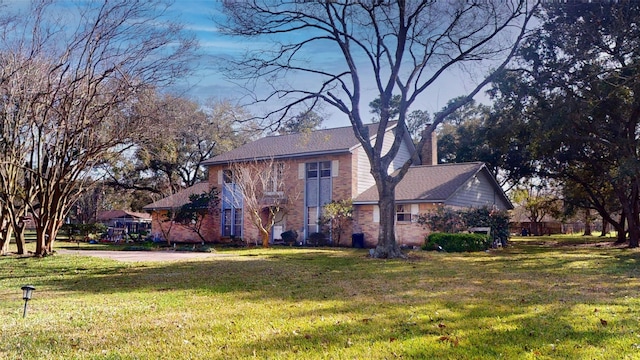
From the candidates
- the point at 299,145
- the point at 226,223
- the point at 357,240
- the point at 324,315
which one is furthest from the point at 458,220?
the point at 324,315

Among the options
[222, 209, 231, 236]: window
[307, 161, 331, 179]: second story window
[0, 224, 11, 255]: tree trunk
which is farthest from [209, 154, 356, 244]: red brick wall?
[0, 224, 11, 255]: tree trunk

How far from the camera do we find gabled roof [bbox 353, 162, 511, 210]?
24.5m

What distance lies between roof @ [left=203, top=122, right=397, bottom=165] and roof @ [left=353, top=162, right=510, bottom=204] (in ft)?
9.88

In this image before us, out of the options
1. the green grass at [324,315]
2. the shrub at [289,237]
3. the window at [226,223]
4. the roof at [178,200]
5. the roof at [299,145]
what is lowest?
the green grass at [324,315]

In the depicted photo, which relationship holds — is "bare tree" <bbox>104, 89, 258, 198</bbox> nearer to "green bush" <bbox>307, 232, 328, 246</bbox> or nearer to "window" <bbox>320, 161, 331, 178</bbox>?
"window" <bbox>320, 161, 331, 178</bbox>

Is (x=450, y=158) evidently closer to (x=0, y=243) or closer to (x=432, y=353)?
(x=0, y=243)

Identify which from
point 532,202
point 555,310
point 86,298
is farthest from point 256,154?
point 532,202

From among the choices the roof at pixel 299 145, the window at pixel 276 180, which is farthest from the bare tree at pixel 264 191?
the roof at pixel 299 145

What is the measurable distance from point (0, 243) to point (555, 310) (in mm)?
20032

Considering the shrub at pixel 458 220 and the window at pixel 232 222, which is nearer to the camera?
the shrub at pixel 458 220

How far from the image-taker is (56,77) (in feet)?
51.5

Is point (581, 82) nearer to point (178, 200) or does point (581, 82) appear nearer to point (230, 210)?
point (230, 210)

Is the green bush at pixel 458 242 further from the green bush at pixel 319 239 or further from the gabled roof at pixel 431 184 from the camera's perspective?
the green bush at pixel 319 239

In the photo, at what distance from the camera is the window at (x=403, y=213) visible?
25328mm
